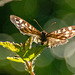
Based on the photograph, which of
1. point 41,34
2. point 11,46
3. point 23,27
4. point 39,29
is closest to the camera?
point 11,46

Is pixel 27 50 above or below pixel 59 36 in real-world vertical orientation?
above

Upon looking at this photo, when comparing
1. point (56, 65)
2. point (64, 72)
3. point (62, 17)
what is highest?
point (62, 17)

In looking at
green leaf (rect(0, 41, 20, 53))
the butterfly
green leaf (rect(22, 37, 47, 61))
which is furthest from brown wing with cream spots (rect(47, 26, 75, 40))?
green leaf (rect(0, 41, 20, 53))

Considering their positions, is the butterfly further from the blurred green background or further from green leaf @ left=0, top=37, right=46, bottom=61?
the blurred green background

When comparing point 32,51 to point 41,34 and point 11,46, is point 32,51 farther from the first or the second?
point 41,34

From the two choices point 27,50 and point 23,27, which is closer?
point 27,50

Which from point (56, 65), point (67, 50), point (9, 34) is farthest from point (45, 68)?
point (67, 50)

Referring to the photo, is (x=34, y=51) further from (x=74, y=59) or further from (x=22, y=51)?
(x=74, y=59)

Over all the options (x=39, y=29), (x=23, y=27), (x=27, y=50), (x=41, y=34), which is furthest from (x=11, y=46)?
(x=39, y=29)
